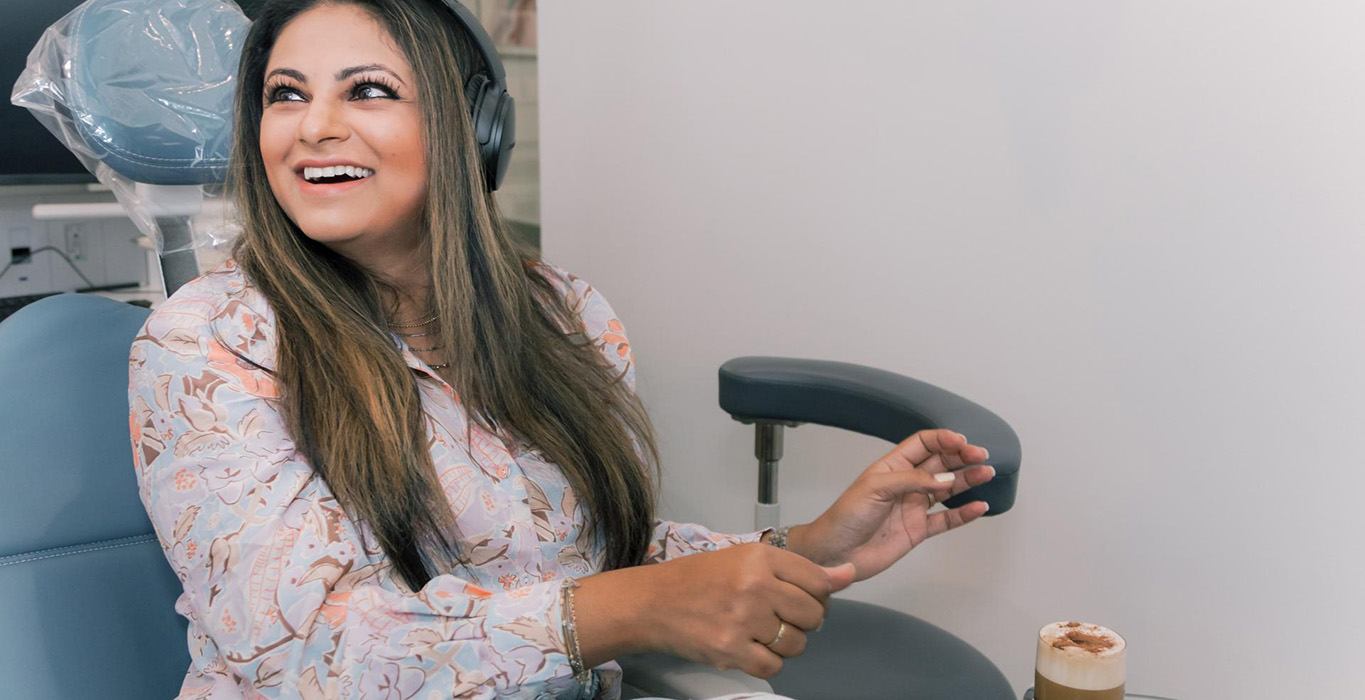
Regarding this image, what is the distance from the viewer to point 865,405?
4.00ft

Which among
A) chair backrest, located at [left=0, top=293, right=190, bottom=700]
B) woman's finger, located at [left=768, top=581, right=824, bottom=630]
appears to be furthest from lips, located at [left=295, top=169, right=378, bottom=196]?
woman's finger, located at [left=768, top=581, right=824, bottom=630]

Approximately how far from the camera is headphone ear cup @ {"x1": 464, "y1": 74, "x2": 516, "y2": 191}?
1121 mm

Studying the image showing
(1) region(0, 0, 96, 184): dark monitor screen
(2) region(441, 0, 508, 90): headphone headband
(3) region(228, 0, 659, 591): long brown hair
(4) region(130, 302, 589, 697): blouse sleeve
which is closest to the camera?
(4) region(130, 302, 589, 697): blouse sleeve

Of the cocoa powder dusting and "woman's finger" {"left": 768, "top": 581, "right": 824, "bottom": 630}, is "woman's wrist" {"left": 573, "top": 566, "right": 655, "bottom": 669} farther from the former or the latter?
the cocoa powder dusting

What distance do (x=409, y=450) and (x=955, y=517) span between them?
495mm

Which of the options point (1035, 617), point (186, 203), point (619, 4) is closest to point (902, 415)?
point (1035, 617)

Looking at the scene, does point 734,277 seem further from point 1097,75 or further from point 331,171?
point 331,171

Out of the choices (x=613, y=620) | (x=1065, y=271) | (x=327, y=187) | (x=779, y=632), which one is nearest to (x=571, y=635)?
(x=613, y=620)

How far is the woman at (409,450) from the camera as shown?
90 centimetres

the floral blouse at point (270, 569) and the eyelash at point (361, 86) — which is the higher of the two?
the eyelash at point (361, 86)

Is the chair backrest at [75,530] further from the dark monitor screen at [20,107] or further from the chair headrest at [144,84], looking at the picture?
the dark monitor screen at [20,107]

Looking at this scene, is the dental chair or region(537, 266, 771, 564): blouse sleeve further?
region(537, 266, 771, 564): blouse sleeve

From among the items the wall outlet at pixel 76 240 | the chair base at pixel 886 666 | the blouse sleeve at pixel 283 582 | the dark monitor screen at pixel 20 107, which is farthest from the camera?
the wall outlet at pixel 76 240

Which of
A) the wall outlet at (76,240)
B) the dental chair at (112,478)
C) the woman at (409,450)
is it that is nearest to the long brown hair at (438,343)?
the woman at (409,450)
